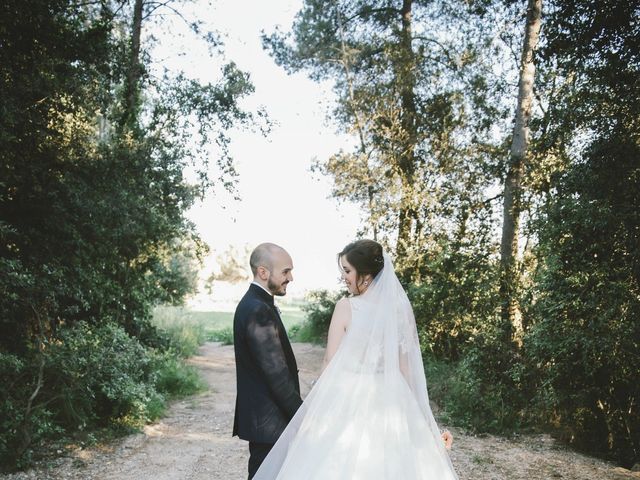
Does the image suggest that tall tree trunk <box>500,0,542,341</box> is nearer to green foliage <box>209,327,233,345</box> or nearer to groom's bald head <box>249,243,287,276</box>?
groom's bald head <box>249,243,287,276</box>

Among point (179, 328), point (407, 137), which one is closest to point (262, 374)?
Result: point (407, 137)

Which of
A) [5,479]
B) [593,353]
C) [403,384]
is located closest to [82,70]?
[5,479]

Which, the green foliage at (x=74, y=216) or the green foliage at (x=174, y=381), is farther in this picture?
the green foliage at (x=174, y=381)

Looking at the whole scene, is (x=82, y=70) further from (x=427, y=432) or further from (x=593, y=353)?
(x=593, y=353)

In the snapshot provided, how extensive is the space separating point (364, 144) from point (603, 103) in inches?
271

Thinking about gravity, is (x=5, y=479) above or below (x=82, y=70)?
below

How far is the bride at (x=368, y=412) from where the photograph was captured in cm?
280

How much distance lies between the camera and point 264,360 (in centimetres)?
282

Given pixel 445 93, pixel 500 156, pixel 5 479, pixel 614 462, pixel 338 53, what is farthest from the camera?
pixel 338 53

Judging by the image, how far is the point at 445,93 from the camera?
11625 millimetres

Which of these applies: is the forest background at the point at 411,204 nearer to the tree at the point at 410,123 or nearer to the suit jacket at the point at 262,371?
the tree at the point at 410,123

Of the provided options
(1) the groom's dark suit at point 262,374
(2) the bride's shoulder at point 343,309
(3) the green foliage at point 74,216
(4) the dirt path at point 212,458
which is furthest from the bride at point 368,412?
(3) the green foliage at point 74,216

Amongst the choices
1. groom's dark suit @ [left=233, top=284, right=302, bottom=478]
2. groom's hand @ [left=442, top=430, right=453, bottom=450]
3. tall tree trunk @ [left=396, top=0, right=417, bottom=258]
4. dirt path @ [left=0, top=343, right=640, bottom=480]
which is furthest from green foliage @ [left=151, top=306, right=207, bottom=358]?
groom's hand @ [left=442, top=430, right=453, bottom=450]

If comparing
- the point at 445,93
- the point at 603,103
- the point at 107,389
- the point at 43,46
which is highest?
the point at 445,93
